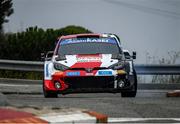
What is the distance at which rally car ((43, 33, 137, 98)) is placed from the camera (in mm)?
12562

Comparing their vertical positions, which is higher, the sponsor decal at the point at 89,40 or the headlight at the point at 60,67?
the sponsor decal at the point at 89,40

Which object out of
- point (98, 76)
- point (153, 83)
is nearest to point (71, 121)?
point (98, 76)

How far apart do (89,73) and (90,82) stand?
197mm

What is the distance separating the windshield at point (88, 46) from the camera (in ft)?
44.1

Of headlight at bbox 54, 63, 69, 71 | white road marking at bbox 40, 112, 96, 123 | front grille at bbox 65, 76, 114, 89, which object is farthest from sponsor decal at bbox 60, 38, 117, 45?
white road marking at bbox 40, 112, 96, 123

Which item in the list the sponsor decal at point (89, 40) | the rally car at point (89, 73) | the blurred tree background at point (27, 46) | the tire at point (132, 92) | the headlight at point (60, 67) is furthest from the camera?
the blurred tree background at point (27, 46)

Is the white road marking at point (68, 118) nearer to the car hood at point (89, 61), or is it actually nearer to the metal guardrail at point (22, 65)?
the car hood at point (89, 61)

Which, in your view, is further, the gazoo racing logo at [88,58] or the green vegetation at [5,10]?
the green vegetation at [5,10]

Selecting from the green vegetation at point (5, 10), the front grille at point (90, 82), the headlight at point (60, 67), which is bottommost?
the front grille at point (90, 82)

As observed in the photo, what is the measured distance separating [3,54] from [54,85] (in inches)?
508

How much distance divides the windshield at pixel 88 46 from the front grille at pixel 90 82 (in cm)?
90

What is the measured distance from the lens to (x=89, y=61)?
12703mm

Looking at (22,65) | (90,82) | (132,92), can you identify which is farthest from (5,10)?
(90,82)

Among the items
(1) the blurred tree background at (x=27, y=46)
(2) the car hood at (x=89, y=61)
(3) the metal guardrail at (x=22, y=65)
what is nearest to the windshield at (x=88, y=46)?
(2) the car hood at (x=89, y=61)
